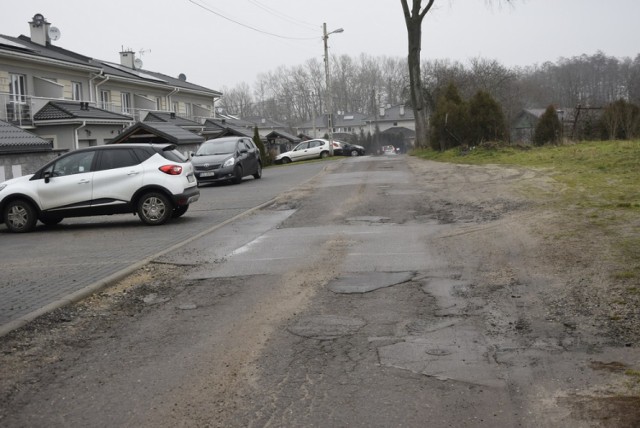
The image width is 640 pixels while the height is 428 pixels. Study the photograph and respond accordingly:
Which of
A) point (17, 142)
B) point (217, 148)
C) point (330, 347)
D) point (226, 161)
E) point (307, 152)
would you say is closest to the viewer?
point (330, 347)

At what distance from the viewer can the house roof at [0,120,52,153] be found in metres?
18.3

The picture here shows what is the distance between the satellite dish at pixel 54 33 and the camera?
129 feet

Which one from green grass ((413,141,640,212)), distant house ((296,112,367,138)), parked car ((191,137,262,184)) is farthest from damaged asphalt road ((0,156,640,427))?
distant house ((296,112,367,138))

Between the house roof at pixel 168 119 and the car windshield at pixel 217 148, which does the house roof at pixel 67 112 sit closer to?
the car windshield at pixel 217 148

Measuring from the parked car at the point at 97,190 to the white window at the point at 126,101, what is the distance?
92.1 ft

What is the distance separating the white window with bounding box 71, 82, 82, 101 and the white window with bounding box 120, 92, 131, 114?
482 cm

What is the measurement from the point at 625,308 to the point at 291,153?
133 ft

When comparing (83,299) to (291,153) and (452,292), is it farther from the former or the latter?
(291,153)

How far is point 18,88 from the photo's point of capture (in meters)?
30.3

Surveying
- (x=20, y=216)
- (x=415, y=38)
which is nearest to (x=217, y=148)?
(x=20, y=216)

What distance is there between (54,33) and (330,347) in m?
39.6

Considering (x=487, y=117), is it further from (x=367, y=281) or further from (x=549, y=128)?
(x=367, y=281)

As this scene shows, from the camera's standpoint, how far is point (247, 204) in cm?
1644

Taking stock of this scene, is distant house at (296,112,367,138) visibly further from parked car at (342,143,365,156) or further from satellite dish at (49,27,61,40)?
satellite dish at (49,27,61,40)
